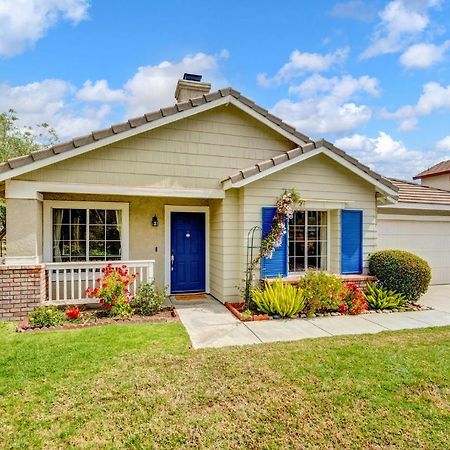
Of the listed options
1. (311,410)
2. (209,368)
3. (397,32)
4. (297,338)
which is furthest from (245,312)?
(397,32)

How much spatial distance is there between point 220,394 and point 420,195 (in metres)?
11.3

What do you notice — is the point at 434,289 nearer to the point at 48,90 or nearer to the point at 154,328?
the point at 154,328

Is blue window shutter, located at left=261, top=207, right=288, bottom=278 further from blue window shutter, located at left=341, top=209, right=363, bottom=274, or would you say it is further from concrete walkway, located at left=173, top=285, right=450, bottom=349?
blue window shutter, located at left=341, top=209, right=363, bottom=274

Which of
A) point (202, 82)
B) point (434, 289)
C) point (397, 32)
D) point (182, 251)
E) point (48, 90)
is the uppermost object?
point (48, 90)

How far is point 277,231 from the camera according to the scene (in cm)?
811

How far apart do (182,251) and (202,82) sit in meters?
5.33

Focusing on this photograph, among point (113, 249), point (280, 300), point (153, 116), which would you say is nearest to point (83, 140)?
point (153, 116)

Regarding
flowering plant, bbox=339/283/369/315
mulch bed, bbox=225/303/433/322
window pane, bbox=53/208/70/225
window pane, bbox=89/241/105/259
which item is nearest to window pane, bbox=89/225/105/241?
window pane, bbox=89/241/105/259

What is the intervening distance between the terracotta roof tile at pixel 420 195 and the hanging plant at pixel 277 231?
5.16m

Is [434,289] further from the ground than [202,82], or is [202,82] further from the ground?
[202,82]

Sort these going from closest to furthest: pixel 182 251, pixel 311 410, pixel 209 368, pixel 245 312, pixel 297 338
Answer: pixel 311 410 < pixel 209 368 < pixel 297 338 < pixel 245 312 < pixel 182 251

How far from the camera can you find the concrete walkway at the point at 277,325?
19.7 feet

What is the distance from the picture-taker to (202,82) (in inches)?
396

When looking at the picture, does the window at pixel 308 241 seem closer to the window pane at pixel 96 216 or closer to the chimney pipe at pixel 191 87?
the chimney pipe at pixel 191 87
